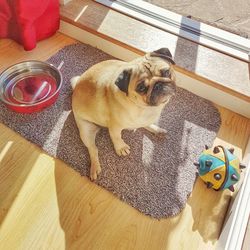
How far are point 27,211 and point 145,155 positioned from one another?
57 centimetres

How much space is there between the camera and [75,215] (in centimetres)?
124

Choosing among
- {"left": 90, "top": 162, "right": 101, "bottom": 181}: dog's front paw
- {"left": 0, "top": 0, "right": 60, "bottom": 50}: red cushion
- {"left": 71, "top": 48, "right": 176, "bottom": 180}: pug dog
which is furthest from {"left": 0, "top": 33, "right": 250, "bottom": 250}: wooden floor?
{"left": 0, "top": 0, "right": 60, "bottom": 50}: red cushion

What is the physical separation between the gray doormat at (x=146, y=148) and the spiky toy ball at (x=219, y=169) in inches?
4.5

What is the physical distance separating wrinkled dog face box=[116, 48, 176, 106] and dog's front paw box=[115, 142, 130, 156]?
0.32m

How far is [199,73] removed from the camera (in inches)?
62.6

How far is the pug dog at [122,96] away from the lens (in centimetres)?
107

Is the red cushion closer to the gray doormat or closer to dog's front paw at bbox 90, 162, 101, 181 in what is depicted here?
the gray doormat

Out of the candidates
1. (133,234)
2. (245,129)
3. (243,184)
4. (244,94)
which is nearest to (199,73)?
(244,94)

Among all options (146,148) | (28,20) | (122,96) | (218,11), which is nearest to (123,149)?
(146,148)

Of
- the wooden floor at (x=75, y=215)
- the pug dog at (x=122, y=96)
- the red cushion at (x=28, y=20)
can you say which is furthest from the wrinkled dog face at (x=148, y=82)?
the red cushion at (x=28, y=20)

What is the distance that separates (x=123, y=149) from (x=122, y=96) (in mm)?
329

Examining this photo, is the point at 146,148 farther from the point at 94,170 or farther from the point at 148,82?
the point at 148,82

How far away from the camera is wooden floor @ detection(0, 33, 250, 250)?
3.86 ft

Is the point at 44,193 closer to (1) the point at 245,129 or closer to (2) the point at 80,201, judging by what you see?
(2) the point at 80,201
